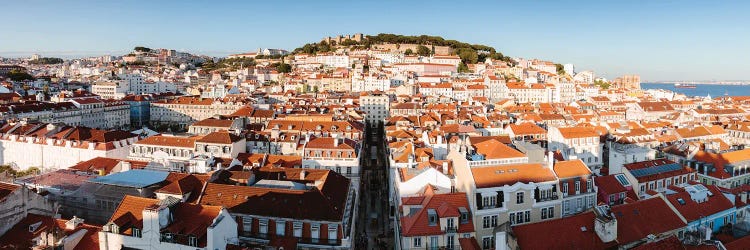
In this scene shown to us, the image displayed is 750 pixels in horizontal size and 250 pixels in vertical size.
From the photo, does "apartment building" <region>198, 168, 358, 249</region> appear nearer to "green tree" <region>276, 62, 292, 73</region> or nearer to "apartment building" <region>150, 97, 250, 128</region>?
"apartment building" <region>150, 97, 250, 128</region>

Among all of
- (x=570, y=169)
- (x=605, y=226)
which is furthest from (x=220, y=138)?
(x=605, y=226)

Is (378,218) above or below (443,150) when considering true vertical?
below

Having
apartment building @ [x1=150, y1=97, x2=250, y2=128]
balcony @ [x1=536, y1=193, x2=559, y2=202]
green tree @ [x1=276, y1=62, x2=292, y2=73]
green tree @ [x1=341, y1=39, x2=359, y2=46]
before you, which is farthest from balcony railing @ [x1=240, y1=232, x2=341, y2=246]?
green tree @ [x1=341, y1=39, x2=359, y2=46]

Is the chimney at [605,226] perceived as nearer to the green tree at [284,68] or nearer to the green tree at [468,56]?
the green tree at [284,68]

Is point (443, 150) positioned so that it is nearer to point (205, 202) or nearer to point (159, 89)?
point (205, 202)

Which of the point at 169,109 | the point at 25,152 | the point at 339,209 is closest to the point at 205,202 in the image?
the point at 339,209

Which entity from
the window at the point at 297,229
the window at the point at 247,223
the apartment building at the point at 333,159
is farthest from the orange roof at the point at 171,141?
the window at the point at 297,229
